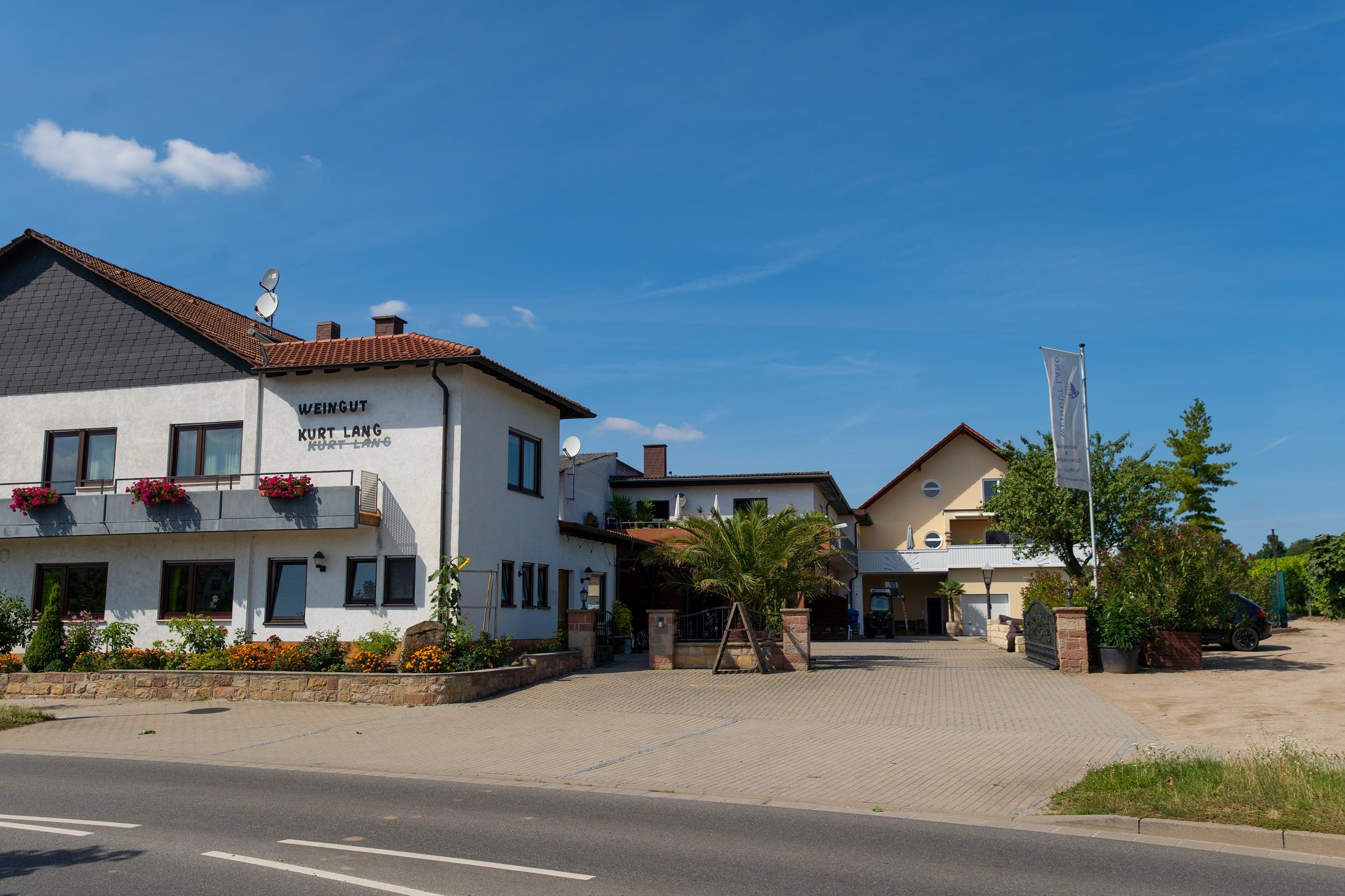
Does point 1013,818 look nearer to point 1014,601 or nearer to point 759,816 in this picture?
point 759,816

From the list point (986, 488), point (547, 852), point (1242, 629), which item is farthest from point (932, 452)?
point (547, 852)

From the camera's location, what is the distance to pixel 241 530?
2102 cm

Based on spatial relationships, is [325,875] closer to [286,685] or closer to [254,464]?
[286,685]

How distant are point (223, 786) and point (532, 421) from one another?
14.4 metres

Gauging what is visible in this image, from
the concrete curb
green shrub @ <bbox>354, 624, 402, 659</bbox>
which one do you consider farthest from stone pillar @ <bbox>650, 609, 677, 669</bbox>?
the concrete curb

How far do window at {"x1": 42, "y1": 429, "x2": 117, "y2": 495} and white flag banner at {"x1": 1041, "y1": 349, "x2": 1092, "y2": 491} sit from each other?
20.6 meters

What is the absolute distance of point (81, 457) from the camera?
2334 cm

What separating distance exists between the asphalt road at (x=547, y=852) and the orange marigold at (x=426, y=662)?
7.98 m

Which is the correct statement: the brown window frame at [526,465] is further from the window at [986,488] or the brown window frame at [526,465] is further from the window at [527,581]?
the window at [986,488]

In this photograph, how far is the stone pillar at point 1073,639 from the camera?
19.7 metres

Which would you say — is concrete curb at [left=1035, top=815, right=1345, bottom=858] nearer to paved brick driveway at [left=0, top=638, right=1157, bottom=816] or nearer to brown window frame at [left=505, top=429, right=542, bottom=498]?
paved brick driveway at [left=0, top=638, right=1157, bottom=816]

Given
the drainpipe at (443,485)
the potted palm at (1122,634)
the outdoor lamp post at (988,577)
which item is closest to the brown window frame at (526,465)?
the drainpipe at (443,485)

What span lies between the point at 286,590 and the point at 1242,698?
17.8m

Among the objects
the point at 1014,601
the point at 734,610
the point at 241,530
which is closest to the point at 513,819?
the point at 734,610
